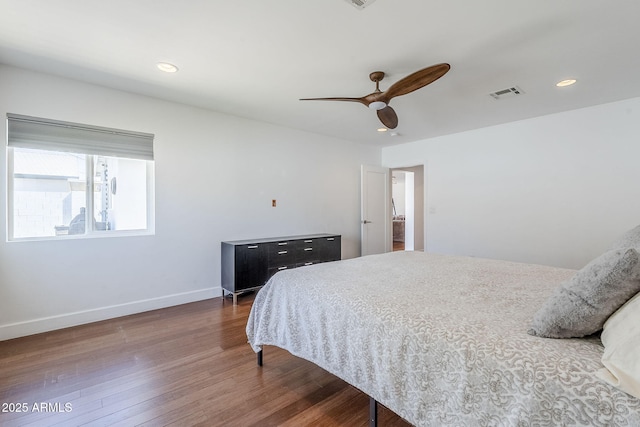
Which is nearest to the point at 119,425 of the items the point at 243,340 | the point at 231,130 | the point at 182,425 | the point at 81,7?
the point at 182,425

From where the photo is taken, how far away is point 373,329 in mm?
1397

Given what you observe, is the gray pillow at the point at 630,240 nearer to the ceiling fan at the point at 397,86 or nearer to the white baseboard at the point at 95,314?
the ceiling fan at the point at 397,86

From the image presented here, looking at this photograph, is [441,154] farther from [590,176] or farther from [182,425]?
[182,425]

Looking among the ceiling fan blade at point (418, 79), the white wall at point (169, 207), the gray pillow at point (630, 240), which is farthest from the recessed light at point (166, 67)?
the gray pillow at point (630, 240)

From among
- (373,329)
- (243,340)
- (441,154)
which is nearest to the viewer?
(373,329)

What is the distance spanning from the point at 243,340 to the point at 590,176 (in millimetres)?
4469

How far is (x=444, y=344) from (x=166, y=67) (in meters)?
3.01

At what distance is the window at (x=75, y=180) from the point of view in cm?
270

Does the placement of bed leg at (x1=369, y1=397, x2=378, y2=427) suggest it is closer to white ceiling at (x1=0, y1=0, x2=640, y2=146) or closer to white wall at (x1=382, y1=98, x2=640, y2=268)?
white ceiling at (x1=0, y1=0, x2=640, y2=146)

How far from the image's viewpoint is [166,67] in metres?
2.55

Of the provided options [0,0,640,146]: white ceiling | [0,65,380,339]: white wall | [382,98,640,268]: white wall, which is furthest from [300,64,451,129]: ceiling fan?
[382,98,640,268]: white wall

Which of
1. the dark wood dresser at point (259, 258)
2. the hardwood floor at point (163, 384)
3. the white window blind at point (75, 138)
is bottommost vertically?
the hardwood floor at point (163, 384)

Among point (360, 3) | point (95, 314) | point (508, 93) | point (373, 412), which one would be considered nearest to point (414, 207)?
point (508, 93)

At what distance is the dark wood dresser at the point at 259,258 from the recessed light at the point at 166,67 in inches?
77.3
